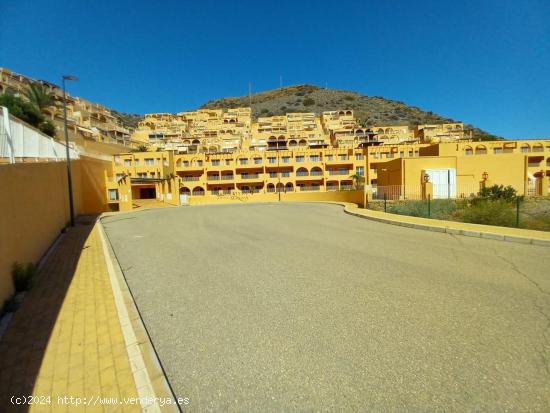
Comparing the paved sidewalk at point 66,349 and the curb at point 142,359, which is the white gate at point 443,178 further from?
the paved sidewalk at point 66,349

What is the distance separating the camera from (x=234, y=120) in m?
96.9

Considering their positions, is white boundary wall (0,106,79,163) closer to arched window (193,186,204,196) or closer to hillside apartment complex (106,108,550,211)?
hillside apartment complex (106,108,550,211)

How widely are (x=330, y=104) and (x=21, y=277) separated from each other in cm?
13089

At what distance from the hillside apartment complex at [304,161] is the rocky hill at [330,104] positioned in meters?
21.6

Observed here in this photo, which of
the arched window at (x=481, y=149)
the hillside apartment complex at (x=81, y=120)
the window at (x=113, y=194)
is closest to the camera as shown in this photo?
the window at (x=113, y=194)

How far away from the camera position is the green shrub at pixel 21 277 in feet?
16.1

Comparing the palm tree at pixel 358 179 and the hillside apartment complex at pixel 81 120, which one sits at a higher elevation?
the hillside apartment complex at pixel 81 120

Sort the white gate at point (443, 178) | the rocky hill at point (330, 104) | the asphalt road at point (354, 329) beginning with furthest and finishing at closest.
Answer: the rocky hill at point (330, 104) → the white gate at point (443, 178) → the asphalt road at point (354, 329)

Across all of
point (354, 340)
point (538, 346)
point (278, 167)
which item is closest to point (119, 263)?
point (354, 340)

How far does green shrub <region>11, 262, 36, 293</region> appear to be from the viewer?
4.92 m

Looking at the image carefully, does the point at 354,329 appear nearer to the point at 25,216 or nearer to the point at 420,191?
the point at 25,216

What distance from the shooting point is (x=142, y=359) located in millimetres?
2965

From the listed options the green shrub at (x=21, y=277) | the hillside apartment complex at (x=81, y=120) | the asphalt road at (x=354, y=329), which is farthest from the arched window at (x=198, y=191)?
the green shrub at (x=21, y=277)

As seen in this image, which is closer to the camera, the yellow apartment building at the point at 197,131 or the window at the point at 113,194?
the window at the point at 113,194
